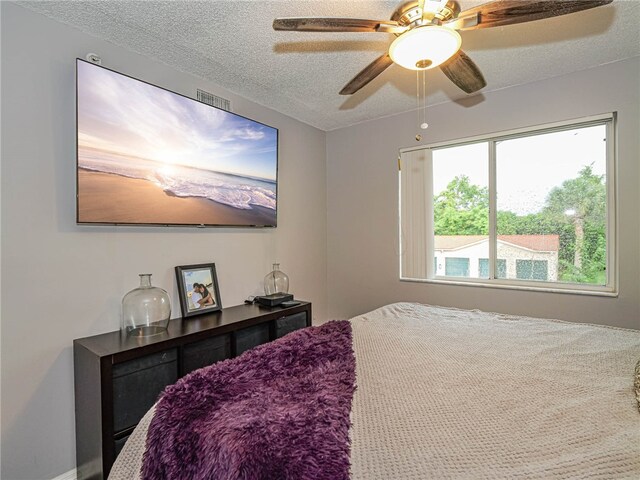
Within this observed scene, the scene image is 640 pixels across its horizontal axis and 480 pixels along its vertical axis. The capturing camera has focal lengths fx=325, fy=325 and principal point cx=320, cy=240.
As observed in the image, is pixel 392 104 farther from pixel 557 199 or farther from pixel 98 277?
pixel 98 277

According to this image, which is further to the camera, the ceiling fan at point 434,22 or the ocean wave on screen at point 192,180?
the ocean wave on screen at point 192,180

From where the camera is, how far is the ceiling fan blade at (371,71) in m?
1.73

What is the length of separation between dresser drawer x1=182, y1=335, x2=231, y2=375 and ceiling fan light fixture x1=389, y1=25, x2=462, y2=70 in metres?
1.95

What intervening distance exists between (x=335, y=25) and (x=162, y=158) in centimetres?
143

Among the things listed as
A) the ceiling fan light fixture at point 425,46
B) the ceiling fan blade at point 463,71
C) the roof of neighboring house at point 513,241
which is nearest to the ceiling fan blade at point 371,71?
the ceiling fan light fixture at point 425,46

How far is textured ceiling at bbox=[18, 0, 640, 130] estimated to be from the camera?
1.84 meters

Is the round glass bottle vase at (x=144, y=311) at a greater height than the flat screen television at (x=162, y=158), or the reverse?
the flat screen television at (x=162, y=158)

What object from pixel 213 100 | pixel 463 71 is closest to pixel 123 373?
pixel 213 100

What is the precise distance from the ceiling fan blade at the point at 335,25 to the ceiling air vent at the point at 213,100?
4.47 ft

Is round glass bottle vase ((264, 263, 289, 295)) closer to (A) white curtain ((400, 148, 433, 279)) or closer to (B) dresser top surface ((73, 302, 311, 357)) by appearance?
(B) dresser top surface ((73, 302, 311, 357))

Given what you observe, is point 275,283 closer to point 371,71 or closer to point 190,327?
point 190,327

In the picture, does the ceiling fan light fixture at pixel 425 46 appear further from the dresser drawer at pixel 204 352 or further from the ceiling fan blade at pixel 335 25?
the dresser drawer at pixel 204 352

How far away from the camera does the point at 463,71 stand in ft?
5.96

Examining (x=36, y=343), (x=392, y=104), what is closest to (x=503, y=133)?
(x=392, y=104)
